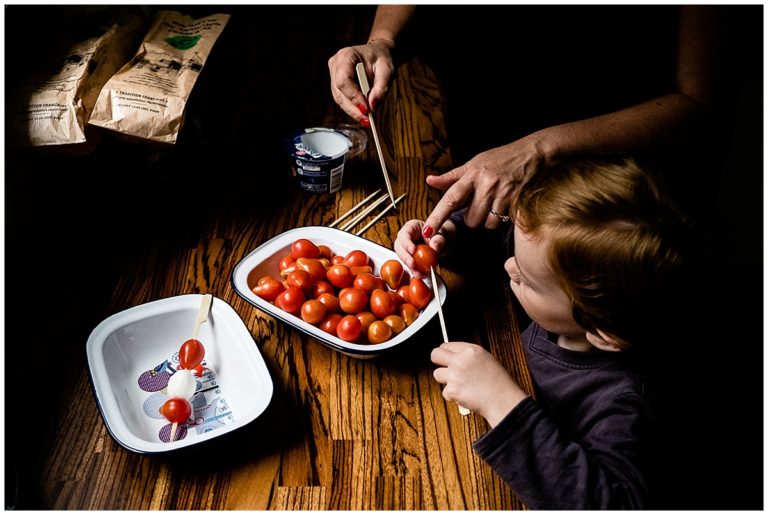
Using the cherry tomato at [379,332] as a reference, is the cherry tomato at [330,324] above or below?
below

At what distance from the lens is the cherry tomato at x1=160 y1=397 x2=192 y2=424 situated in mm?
907

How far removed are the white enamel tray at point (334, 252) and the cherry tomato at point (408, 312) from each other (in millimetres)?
12

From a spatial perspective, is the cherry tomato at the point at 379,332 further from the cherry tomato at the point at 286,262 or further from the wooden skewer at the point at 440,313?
the cherry tomato at the point at 286,262

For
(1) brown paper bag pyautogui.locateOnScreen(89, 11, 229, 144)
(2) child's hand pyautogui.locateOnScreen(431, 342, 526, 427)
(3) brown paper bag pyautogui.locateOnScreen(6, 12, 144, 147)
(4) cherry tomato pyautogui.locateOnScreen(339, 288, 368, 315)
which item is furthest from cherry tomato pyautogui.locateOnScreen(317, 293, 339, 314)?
(3) brown paper bag pyautogui.locateOnScreen(6, 12, 144, 147)

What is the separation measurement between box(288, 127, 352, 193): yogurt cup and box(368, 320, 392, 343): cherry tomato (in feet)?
1.55

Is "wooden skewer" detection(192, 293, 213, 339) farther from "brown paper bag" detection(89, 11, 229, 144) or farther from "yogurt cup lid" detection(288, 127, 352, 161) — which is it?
"yogurt cup lid" detection(288, 127, 352, 161)

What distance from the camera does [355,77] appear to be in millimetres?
1368

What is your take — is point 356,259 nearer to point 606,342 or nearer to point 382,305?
point 382,305

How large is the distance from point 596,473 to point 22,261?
3.78 feet

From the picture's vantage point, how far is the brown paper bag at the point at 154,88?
1.15 meters

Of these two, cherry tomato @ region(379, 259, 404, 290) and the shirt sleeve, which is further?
cherry tomato @ region(379, 259, 404, 290)

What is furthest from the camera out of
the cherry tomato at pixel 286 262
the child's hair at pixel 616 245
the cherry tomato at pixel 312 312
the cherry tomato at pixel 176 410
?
the cherry tomato at pixel 286 262

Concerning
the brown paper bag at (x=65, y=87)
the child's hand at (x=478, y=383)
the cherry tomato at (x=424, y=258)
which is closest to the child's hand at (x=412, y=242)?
the cherry tomato at (x=424, y=258)

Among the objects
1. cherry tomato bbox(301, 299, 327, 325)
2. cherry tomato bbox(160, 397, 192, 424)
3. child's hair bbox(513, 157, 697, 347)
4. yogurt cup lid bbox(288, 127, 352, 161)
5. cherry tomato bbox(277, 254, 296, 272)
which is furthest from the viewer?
yogurt cup lid bbox(288, 127, 352, 161)
